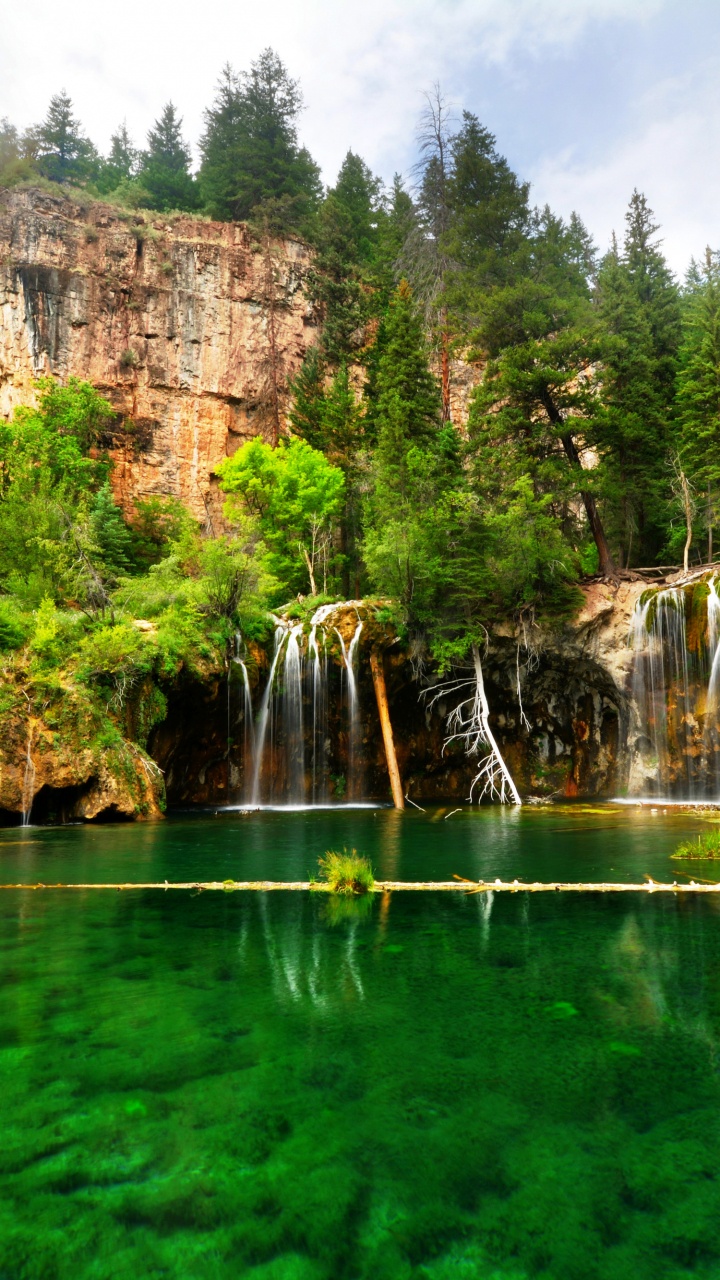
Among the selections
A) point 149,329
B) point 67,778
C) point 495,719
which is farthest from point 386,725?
point 149,329

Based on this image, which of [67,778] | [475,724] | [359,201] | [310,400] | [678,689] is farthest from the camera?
[359,201]

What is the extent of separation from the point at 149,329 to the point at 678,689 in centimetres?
3518

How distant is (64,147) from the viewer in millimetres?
54094

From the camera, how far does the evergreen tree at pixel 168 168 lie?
4684 centimetres

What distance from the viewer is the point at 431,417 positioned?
28.0 meters

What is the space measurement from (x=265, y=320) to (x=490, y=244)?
19814 millimetres

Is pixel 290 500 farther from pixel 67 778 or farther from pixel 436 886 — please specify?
pixel 436 886

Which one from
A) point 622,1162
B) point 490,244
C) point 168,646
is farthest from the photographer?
point 490,244

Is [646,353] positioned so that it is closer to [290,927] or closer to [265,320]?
[265,320]

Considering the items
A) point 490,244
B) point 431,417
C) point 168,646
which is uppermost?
point 490,244

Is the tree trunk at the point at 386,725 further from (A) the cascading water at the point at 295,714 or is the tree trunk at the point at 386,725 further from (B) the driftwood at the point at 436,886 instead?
(B) the driftwood at the point at 436,886

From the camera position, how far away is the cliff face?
1555 inches

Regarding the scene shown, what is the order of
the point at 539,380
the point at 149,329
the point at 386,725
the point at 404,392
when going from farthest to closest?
the point at 149,329
the point at 404,392
the point at 539,380
the point at 386,725

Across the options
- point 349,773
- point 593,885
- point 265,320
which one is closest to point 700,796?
point 349,773
